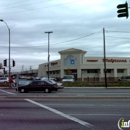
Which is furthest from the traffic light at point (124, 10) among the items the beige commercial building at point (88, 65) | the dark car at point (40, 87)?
the beige commercial building at point (88, 65)

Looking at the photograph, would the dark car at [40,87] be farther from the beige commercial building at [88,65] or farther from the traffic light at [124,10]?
the beige commercial building at [88,65]

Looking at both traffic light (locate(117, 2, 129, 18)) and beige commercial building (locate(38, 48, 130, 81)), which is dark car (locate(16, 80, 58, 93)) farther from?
beige commercial building (locate(38, 48, 130, 81))

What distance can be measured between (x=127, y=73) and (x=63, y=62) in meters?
18.8

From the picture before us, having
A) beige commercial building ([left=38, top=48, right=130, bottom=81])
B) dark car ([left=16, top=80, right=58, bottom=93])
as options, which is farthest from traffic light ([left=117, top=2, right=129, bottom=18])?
beige commercial building ([left=38, top=48, right=130, bottom=81])

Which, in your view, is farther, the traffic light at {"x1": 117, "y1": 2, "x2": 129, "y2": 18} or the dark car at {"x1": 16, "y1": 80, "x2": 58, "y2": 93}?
the dark car at {"x1": 16, "y1": 80, "x2": 58, "y2": 93}

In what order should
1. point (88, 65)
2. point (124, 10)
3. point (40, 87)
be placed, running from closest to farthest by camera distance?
point (124, 10), point (40, 87), point (88, 65)

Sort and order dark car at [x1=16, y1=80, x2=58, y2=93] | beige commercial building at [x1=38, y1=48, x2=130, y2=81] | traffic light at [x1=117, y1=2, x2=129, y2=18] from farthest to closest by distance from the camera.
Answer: beige commercial building at [x1=38, y1=48, x2=130, y2=81] < dark car at [x1=16, y1=80, x2=58, y2=93] < traffic light at [x1=117, y1=2, x2=129, y2=18]

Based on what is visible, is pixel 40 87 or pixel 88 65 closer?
pixel 40 87

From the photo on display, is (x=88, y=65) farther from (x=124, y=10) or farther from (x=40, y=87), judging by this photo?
(x=124, y=10)

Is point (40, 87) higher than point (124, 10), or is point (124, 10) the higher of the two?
A: point (124, 10)

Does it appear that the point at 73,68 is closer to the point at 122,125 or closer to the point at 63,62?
the point at 63,62

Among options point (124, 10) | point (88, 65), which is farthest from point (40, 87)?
point (88, 65)

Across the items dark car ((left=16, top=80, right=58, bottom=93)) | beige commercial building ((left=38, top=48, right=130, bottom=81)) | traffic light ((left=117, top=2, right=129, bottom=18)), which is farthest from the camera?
beige commercial building ((left=38, top=48, right=130, bottom=81))

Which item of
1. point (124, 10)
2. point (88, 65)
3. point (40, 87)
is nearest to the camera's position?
point (124, 10)
